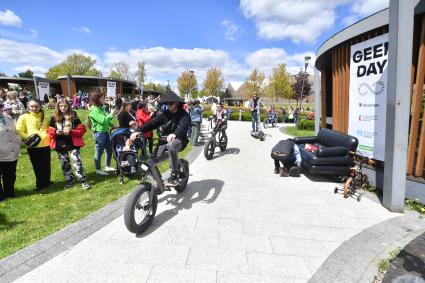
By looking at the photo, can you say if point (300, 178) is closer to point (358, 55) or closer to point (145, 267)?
point (358, 55)

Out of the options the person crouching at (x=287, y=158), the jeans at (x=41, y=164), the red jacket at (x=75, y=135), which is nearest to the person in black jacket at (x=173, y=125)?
the red jacket at (x=75, y=135)

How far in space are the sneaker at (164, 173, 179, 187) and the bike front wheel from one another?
0.55 meters

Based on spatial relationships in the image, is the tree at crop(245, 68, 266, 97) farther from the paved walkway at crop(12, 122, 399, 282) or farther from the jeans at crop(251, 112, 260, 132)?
the paved walkway at crop(12, 122, 399, 282)

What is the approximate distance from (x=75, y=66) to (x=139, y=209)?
2935 inches

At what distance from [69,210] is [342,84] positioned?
22.0 ft

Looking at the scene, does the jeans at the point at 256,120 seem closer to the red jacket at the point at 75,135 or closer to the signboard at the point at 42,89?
the red jacket at the point at 75,135

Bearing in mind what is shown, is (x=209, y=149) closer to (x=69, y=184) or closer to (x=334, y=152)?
(x=334, y=152)

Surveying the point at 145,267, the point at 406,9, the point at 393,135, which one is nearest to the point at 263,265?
the point at 145,267

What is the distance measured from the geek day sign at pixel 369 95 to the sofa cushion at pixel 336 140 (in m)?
0.23

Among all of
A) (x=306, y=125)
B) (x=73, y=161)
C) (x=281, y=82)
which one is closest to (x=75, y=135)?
(x=73, y=161)

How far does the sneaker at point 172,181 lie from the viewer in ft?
14.4

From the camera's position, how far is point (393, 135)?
4391 mm

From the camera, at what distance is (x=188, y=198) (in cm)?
500

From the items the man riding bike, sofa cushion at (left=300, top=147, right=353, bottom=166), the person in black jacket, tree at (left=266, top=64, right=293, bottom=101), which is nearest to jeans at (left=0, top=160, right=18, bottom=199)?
the person in black jacket
